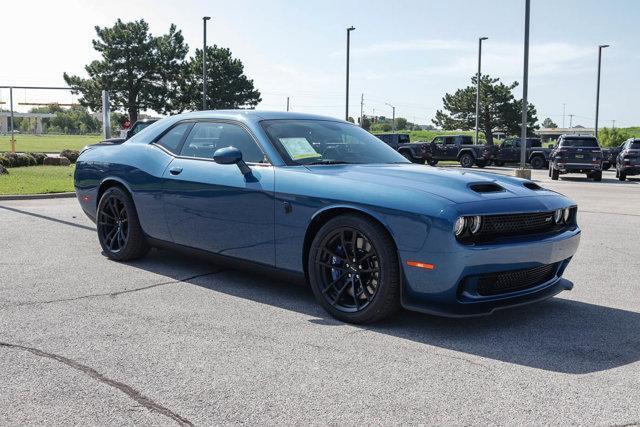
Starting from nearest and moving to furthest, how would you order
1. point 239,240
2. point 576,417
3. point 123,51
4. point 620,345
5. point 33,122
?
point 576,417
point 620,345
point 239,240
point 123,51
point 33,122

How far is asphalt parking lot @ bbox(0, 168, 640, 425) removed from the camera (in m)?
2.95

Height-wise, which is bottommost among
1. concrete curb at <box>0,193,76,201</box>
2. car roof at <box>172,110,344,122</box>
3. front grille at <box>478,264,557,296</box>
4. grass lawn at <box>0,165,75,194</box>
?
concrete curb at <box>0,193,76,201</box>

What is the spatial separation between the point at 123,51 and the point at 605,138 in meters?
47.1

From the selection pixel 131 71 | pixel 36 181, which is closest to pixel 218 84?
pixel 131 71

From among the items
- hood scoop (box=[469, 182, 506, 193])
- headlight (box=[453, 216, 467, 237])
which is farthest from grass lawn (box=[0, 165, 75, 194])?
headlight (box=[453, 216, 467, 237])

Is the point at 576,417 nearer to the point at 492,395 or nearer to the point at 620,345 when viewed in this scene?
the point at 492,395

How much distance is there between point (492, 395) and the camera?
10.3 ft

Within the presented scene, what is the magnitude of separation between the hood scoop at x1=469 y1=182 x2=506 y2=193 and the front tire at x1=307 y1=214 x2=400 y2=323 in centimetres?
70

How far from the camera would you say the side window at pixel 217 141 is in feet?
16.6

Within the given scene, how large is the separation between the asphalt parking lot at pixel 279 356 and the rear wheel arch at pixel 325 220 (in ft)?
1.47

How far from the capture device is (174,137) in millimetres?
5883

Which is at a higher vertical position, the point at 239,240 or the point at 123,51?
the point at 123,51

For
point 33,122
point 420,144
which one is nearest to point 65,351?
point 420,144

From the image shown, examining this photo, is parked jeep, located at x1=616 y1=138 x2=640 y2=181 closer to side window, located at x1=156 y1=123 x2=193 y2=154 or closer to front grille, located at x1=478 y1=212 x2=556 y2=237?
front grille, located at x1=478 y1=212 x2=556 y2=237
